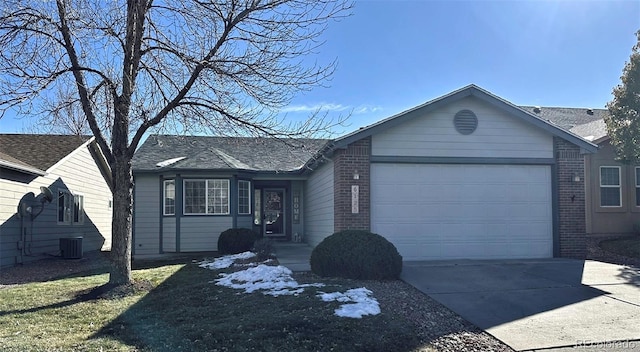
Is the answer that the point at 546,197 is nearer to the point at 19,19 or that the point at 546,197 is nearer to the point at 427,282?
the point at 427,282

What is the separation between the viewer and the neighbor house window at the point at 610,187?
56.2ft

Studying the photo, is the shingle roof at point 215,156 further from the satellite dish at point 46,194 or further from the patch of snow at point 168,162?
the satellite dish at point 46,194

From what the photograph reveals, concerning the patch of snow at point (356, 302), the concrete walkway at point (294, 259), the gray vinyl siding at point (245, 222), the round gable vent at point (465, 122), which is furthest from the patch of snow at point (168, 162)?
the patch of snow at point (356, 302)

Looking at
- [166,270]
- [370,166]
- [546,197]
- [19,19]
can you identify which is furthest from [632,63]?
[19,19]

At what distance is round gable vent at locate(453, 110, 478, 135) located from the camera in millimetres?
12469

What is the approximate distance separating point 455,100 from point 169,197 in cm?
1004

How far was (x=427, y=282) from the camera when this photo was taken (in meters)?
8.99

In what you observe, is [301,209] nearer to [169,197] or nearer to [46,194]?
[169,197]

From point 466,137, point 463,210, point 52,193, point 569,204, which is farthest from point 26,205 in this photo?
point 569,204

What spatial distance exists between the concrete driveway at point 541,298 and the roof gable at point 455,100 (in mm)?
3186

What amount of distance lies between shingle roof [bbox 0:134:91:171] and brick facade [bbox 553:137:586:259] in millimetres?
13569

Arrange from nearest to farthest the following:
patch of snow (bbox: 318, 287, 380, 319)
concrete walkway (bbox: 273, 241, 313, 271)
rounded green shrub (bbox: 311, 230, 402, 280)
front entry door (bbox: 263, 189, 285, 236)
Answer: patch of snow (bbox: 318, 287, 380, 319) → rounded green shrub (bbox: 311, 230, 402, 280) → concrete walkway (bbox: 273, 241, 313, 271) → front entry door (bbox: 263, 189, 285, 236)

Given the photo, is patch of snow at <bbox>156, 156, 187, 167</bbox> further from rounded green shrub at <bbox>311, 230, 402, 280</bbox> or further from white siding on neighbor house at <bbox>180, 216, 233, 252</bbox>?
rounded green shrub at <bbox>311, 230, 402, 280</bbox>

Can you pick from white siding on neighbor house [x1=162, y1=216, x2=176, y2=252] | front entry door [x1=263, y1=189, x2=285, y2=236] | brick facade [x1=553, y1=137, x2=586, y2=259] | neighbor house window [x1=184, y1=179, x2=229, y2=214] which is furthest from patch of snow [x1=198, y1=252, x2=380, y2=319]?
front entry door [x1=263, y1=189, x2=285, y2=236]
